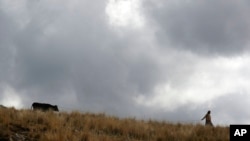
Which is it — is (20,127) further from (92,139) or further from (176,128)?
(176,128)

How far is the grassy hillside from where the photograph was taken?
23000 mm

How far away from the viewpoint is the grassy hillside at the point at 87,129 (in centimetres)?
2300

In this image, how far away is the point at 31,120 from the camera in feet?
82.8

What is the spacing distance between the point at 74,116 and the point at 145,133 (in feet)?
15.7

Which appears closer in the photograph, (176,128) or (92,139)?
(92,139)

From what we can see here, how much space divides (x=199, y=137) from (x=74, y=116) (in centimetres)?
733

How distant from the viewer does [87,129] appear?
2575 centimetres

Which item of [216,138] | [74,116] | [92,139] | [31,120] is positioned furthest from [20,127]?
[216,138]

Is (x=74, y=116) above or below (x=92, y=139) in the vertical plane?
above

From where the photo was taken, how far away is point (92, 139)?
23.1 meters

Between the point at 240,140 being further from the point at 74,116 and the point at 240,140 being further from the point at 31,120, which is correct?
the point at 74,116

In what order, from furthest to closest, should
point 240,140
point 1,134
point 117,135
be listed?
point 117,135
point 1,134
point 240,140

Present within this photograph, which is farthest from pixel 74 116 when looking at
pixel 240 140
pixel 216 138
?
pixel 240 140

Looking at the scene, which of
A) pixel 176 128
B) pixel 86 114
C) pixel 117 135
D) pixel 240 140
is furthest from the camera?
pixel 86 114
